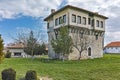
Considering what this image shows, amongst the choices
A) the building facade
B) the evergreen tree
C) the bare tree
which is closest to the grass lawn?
the bare tree

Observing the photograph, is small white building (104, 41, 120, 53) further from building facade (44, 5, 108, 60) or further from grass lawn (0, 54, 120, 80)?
grass lawn (0, 54, 120, 80)

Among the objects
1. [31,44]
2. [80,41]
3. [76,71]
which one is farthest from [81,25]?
[76,71]

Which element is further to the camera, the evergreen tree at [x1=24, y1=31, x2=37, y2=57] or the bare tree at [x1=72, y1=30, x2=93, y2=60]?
the evergreen tree at [x1=24, y1=31, x2=37, y2=57]

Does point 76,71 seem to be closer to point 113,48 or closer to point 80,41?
point 80,41

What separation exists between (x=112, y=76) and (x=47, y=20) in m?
30.7

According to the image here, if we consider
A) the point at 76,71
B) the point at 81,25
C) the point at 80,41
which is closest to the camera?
the point at 76,71

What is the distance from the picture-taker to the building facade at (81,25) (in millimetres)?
36438

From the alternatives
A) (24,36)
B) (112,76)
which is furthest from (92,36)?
(112,76)

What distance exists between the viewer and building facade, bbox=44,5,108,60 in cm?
3644

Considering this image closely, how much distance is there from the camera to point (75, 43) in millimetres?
37562

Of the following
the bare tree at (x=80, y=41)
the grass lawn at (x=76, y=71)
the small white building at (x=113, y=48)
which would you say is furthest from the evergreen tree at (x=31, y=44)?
the small white building at (x=113, y=48)

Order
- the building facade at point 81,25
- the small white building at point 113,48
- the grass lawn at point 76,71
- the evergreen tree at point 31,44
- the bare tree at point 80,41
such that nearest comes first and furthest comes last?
the grass lawn at point 76,71 < the building facade at point 81,25 < the bare tree at point 80,41 < the evergreen tree at point 31,44 < the small white building at point 113,48

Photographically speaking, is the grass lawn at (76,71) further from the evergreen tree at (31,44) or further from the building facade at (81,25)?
the evergreen tree at (31,44)

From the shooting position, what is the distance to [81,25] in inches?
1494
